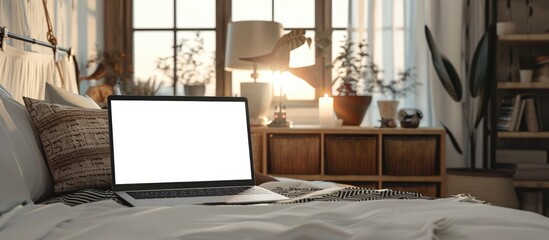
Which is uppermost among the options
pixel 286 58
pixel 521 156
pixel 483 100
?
pixel 286 58

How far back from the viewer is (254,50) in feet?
11.4

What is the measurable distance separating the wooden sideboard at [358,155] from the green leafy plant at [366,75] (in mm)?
432

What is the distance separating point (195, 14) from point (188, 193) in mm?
2793

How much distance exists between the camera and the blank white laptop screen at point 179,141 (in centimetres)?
150

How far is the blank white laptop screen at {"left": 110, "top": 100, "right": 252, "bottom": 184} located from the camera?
1.50 meters

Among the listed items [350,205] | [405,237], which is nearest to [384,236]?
[405,237]

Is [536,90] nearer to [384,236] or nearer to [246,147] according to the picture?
[246,147]

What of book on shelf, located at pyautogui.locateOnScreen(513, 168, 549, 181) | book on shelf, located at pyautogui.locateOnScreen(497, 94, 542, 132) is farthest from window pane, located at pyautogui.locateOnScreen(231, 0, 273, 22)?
book on shelf, located at pyautogui.locateOnScreen(513, 168, 549, 181)

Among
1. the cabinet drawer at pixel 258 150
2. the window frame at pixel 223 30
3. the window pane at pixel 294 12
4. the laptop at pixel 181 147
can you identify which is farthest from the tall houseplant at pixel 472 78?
the laptop at pixel 181 147

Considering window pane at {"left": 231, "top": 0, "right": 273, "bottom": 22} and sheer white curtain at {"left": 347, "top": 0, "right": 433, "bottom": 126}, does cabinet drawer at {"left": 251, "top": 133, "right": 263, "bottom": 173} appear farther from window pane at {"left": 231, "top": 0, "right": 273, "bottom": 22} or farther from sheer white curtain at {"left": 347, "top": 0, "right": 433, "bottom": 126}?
window pane at {"left": 231, "top": 0, "right": 273, "bottom": 22}

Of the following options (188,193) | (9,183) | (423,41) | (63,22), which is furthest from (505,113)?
(9,183)

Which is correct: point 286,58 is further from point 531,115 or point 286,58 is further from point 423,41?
point 531,115

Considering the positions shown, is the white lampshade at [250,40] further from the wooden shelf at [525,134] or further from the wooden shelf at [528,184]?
the wooden shelf at [528,184]

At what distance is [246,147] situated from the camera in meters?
1.64
